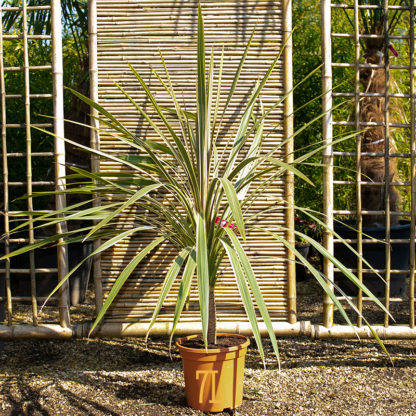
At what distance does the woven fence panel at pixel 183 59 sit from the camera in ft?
9.75

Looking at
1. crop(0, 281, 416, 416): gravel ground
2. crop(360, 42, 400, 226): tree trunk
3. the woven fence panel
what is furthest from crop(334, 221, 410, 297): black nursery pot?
the woven fence panel

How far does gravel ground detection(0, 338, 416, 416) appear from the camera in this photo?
2.30 meters

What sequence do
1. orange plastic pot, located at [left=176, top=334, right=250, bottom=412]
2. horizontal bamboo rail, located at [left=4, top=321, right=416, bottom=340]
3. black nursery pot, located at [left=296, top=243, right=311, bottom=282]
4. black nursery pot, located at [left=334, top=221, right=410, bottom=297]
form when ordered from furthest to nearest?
black nursery pot, located at [left=296, top=243, right=311, bottom=282] < black nursery pot, located at [left=334, top=221, right=410, bottom=297] < horizontal bamboo rail, located at [left=4, top=321, right=416, bottom=340] < orange plastic pot, located at [left=176, top=334, right=250, bottom=412]

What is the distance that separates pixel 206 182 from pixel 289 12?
1.32m

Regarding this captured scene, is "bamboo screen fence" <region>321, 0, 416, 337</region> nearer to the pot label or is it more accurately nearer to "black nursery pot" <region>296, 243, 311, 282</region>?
"black nursery pot" <region>296, 243, 311, 282</region>

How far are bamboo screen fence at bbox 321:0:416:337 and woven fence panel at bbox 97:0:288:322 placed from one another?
0.95ft

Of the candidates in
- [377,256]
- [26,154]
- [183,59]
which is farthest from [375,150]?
[26,154]

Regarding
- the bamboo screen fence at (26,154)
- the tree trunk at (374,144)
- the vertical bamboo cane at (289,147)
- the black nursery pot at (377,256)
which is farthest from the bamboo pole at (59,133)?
the tree trunk at (374,144)

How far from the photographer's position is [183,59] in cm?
300

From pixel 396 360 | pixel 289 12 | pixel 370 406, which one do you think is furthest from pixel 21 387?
pixel 289 12

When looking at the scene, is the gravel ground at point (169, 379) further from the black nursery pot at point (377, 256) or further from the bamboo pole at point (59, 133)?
the black nursery pot at point (377, 256)

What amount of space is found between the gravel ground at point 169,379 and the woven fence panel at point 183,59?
1.26 ft

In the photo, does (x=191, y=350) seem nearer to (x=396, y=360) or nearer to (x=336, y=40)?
(x=396, y=360)

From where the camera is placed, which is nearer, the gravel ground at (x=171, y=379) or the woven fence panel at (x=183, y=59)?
the gravel ground at (x=171, y=379)
